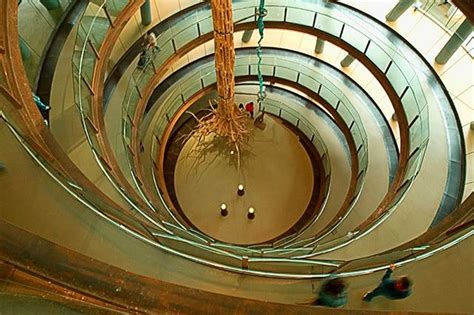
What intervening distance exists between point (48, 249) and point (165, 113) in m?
8.75

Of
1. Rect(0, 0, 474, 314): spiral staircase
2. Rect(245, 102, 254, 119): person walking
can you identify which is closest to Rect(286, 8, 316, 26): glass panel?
Rect(0, 0, 474, 314): spiral staircase

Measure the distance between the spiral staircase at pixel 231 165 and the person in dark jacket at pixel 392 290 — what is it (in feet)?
0.27

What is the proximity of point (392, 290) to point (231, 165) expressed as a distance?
7.75 meters

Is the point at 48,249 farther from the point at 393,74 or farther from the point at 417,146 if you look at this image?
the point at 393,74

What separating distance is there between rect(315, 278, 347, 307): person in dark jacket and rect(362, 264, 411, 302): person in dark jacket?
0.81ft

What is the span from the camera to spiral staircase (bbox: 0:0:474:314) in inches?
148

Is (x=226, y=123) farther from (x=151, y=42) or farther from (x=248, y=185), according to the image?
(x=248, y=185)

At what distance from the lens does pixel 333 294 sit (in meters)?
3.84

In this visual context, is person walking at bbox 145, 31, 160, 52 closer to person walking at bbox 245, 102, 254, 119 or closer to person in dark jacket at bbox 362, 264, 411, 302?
person walking at bbox 245, 102, 254, 119

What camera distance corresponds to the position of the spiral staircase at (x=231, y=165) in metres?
3.77

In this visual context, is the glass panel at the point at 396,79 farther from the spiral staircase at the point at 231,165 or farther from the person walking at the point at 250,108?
the person walking at the point at 250,108

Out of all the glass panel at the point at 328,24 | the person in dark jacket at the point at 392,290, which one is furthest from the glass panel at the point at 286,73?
the person in dark jacket at the point at 392,290

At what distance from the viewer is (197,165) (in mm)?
11609

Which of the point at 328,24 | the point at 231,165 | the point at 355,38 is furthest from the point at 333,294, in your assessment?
the point at 231,165
